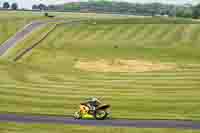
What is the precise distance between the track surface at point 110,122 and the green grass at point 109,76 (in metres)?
1.60

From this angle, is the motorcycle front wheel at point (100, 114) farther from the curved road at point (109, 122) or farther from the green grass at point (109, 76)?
the green grass at point (109, 76)

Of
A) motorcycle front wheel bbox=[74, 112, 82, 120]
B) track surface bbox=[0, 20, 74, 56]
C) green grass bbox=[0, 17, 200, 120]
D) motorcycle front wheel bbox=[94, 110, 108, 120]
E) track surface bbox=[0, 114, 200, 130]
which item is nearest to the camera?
track surface bbox=[0, 114, 200, 130]

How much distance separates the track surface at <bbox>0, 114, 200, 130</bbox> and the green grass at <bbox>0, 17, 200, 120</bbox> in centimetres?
160

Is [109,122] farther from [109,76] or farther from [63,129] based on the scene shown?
[109,76]

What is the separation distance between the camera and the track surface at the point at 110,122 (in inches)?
1303

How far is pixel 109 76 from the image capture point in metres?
58.8

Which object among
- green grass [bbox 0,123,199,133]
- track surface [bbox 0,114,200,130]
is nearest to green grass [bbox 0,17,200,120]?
track surface [bbox 0,114,200,130]

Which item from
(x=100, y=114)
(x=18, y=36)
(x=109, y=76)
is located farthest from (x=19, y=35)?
(x=100, y=114)

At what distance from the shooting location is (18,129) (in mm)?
32000

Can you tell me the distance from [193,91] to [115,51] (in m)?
37.1

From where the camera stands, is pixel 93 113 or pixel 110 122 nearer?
pixel 110 122

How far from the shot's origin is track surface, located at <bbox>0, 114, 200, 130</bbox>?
109 ft

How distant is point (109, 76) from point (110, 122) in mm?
24977

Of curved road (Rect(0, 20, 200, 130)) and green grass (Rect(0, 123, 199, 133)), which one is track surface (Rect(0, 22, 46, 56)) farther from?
green grass (Rect(0, 123, 199, 133))
